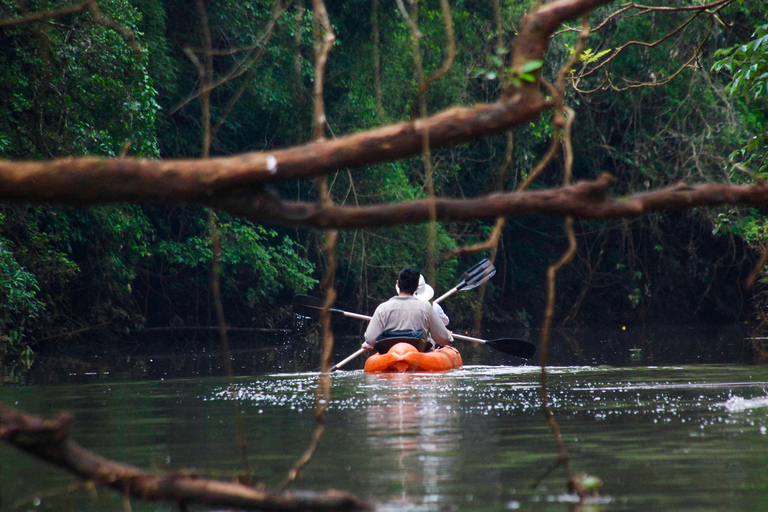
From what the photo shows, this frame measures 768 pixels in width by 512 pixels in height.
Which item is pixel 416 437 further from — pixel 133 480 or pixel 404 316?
pixel 404 316

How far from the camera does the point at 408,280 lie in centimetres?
991

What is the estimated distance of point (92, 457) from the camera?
296 centimetres

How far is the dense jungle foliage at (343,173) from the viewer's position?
518 inches

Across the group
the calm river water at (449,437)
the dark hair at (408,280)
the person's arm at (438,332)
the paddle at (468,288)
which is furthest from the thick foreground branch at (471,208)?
the paddle at (468,288)

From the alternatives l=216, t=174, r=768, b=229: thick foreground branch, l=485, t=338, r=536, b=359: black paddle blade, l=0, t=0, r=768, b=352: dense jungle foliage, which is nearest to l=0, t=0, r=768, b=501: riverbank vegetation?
l=0, t=0, r=768, b=352: dense jungle foliage

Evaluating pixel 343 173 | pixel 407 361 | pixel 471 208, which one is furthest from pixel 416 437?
pixel 343 173

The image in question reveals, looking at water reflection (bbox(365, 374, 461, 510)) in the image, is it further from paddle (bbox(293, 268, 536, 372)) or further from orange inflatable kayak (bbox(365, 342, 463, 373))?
paddle (bbox(293, 268, 536, 372))

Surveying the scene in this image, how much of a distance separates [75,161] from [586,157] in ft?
62.1

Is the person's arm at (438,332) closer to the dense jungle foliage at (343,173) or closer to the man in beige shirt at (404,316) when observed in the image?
the man in beige shirt at (404,316)

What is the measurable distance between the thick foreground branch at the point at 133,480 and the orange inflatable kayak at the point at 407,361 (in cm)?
664

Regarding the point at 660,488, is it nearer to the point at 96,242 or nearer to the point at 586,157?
the point at 96,242

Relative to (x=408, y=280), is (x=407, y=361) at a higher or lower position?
lower

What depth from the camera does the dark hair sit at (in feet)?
32.5

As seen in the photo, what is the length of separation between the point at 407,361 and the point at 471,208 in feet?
20.8
